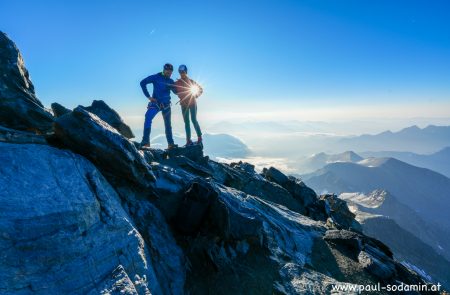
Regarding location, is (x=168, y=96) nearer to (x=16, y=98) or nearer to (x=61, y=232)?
Answer: (x=16, y=98)

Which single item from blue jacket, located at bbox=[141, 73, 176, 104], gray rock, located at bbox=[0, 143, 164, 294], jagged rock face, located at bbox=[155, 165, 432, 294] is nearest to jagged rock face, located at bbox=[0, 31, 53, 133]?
gray rock, located at bbox=[0, 143, 164, 294]

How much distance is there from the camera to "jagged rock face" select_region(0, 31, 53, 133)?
1462 cm

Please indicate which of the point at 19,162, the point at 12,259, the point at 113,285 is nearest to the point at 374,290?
the point at 113,285

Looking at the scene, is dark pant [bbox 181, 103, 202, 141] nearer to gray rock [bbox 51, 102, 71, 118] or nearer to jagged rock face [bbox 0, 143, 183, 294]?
gray rock [bbox 51, 102, 71, 118]

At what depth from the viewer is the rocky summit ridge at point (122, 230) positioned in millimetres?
8312

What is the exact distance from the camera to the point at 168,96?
79.0ft

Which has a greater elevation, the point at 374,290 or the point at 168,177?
the point at 168,177

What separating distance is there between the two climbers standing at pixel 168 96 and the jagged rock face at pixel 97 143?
381 inches

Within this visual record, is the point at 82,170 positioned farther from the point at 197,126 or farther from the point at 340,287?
the point at 197,126

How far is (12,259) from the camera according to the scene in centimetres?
750

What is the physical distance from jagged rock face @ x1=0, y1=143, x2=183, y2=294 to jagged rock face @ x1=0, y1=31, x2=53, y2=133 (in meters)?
5.08

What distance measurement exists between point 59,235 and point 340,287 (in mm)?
12495

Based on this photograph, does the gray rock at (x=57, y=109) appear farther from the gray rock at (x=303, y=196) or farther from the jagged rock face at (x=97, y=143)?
the gray rock at (x=303, y=196)

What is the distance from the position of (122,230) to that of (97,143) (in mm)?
4490
